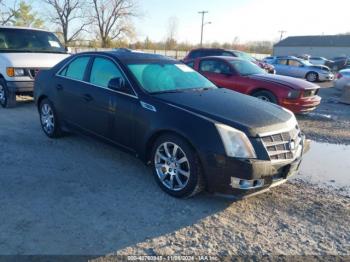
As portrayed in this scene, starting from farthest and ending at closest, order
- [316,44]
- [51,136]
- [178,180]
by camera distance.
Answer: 1. [316,44]
2. [51,136]
3. [178,180]

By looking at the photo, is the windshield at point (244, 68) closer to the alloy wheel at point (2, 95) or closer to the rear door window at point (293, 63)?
the alloy wheel at point (2, 95)

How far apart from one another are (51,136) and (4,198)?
2286mm

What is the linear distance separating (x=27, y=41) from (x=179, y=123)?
6923 millimetres

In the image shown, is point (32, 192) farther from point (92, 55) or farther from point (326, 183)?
point (326, 183)

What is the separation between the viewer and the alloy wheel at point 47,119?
5738mm

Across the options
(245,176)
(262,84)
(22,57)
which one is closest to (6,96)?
(22,57)

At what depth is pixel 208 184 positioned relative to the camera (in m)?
3.52

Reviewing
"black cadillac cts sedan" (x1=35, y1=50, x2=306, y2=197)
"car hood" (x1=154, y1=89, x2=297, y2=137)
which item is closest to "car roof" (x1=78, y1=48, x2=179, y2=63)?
"black cadillac cts sedan" (x1=35, y1=50, x2=306, y2=197)

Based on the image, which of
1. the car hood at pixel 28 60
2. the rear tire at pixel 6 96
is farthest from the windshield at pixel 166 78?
the rear tire at pixel 6 96

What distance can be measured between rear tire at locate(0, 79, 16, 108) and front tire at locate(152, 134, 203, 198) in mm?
5579

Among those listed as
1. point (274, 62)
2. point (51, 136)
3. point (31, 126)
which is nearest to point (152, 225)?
point (51, 136)

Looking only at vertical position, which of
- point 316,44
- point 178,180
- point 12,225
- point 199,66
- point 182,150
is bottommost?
point 12,225

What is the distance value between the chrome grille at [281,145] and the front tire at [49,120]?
12.0 feet

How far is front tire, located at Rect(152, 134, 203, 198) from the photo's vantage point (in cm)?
357
